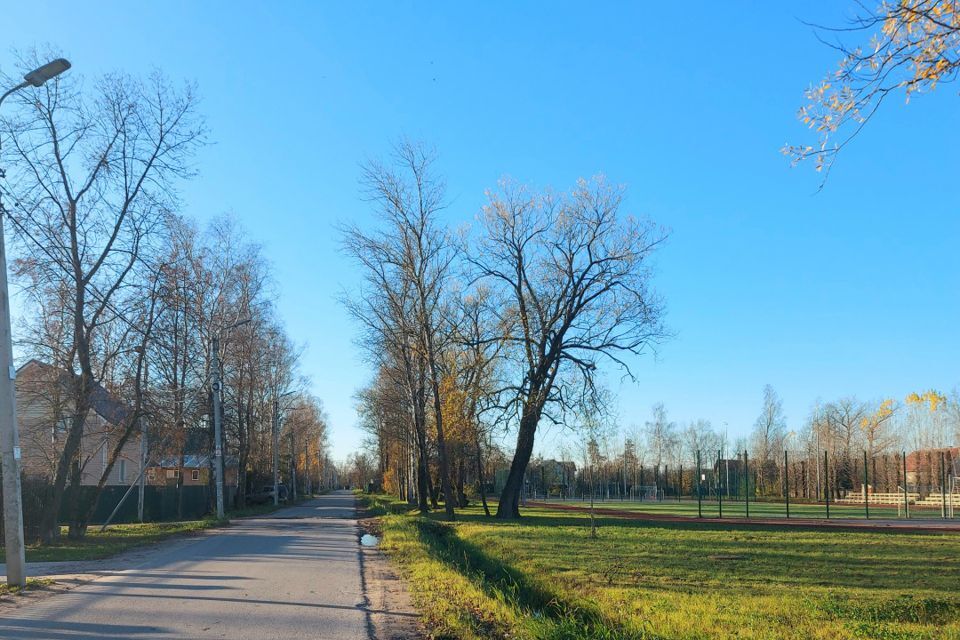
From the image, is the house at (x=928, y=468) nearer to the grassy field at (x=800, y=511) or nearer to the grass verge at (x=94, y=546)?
the grassy field at (x=800, y=511)

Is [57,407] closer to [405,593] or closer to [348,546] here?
[348,546]

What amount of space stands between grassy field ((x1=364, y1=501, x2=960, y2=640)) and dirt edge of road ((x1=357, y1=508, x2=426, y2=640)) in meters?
0.26

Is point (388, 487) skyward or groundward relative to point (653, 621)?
groundward

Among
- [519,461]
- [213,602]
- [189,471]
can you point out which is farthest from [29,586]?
[189,471]

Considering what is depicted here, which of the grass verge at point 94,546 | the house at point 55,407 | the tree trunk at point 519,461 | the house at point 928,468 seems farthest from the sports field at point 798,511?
the house at point 55,407

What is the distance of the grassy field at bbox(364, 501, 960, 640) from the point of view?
28.4 ft

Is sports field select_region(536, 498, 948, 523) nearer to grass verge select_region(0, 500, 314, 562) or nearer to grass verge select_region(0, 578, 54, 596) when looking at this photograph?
grass verge select_region(0, 500, 314, 562)

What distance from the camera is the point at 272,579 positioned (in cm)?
1370

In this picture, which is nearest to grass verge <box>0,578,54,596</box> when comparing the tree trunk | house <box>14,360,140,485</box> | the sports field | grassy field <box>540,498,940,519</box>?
house <box>14,360,140,485</box>

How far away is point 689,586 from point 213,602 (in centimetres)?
702

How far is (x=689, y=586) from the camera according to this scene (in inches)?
476

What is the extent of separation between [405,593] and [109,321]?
1605 cm

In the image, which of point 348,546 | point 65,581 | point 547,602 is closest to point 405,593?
point 547,602

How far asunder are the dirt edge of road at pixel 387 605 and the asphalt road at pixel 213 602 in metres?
0.16
